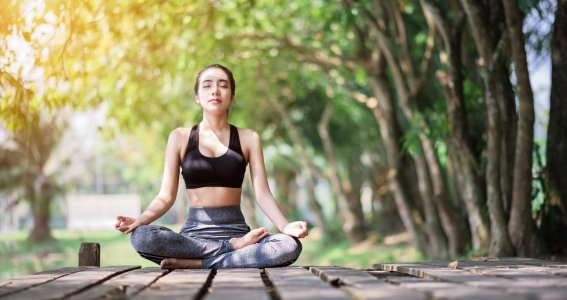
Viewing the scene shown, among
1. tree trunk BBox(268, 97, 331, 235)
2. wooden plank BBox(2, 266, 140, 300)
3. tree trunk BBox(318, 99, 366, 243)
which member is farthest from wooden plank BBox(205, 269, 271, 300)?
tree trunk BBox(318, 99, 366, 243)

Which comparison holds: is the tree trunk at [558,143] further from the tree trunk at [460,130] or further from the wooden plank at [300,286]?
the wooden plank at [300,286]

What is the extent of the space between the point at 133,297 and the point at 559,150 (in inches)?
225

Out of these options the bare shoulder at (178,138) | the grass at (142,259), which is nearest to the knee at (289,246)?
the bare shoulder at (178,138)

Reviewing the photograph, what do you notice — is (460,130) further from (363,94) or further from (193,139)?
(363,94)

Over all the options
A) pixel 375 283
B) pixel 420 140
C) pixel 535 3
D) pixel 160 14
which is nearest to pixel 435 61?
pixel 420 140

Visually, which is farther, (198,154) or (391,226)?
(391,226)

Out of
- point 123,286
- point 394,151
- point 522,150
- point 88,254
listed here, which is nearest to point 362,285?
point 123,286

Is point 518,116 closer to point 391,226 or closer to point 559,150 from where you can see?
point 559,150

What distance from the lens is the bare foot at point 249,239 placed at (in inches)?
237

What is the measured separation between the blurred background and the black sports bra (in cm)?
163

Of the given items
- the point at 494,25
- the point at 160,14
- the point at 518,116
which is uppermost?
the point at 160,14

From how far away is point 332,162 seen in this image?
891 inches

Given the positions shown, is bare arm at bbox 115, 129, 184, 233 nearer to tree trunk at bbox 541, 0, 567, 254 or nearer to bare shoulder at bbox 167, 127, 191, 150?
bare shoulder at bbox 167, 127, 191, 150

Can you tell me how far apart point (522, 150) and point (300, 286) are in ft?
15.0
